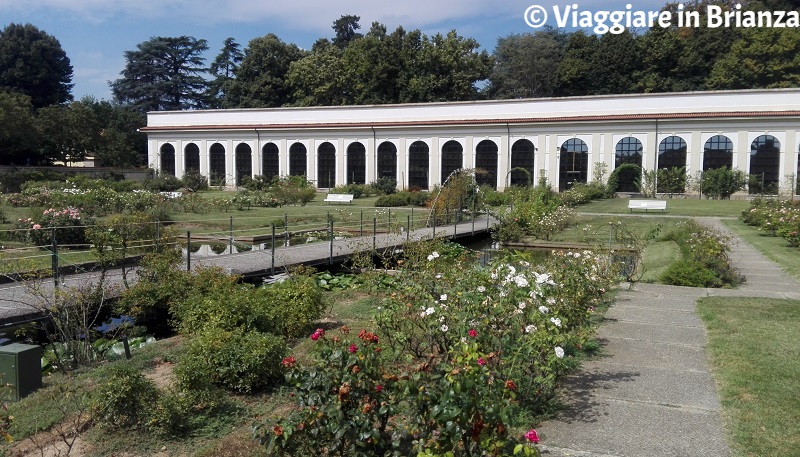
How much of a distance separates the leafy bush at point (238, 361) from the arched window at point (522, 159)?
39.8 metres

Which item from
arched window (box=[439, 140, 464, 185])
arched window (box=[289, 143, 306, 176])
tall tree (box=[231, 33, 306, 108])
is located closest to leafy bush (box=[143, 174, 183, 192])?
arched window (box=[289, 143, 306, 176])

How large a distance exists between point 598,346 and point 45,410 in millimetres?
5073

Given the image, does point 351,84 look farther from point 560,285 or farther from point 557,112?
point 560,285

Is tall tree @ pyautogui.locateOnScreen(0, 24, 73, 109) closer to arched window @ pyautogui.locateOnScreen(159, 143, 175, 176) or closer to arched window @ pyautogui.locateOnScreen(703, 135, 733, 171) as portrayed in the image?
arched window @ pyautogui.locateOnScreen(159, 143, 175, 176)

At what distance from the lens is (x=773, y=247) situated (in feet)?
56.7

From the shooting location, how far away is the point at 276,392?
5.65 m

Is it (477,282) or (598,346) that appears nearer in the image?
(477,282)

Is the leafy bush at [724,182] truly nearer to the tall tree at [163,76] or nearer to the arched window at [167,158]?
the arched window at [167,158]

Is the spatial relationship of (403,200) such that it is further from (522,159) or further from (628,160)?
(628,160)

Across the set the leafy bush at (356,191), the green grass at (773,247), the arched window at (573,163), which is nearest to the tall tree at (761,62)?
the arched window at (573,163)

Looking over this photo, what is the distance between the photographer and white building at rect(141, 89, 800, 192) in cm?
3969

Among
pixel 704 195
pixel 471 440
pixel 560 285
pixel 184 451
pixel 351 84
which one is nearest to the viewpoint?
pixel 471 440

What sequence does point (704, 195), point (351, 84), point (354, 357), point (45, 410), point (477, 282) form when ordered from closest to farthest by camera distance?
point (354, 357)
point (45, 410)
point (477, 282)
point (704, 195)
point (351, 84)

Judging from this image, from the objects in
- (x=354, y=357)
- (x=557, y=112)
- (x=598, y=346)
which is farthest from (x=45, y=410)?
(x=557, y=112)
